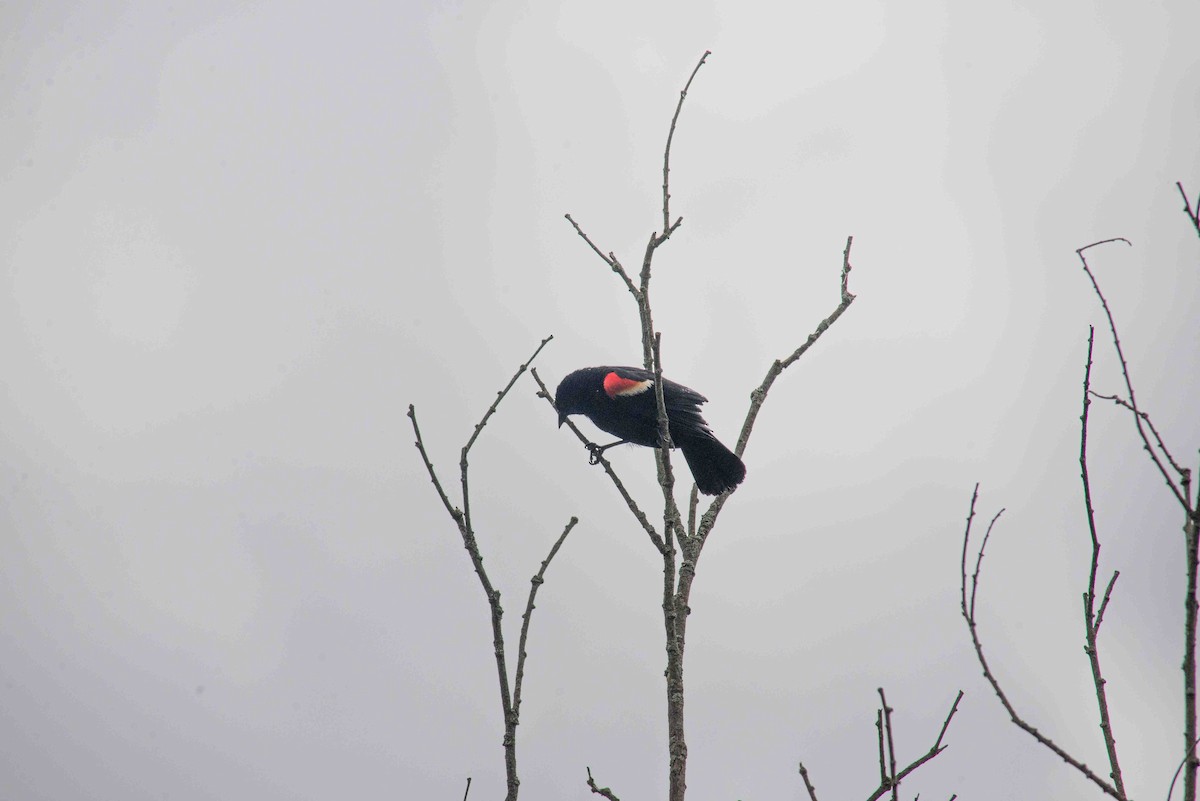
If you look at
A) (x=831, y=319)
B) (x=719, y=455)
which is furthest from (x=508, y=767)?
(x=719, y=455)

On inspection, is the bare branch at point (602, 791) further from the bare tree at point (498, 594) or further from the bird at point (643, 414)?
the bird at point (643, 414)

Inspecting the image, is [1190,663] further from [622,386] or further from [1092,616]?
[622,386]

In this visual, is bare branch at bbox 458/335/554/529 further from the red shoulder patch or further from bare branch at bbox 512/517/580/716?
the red shoulder patch

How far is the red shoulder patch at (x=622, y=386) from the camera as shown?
7543mm

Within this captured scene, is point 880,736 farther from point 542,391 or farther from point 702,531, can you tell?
point 542,391

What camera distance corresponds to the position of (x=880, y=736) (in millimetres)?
2623

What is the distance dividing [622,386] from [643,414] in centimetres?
35

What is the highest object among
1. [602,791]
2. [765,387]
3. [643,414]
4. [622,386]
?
[622,386]

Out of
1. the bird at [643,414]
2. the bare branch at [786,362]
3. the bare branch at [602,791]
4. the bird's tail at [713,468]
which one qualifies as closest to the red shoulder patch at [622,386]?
the bird at [643,414]

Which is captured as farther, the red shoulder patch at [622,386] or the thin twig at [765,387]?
the red shoulder patch at [622,386]

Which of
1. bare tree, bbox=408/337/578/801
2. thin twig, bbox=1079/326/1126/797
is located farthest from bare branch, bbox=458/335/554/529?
thin twig, bbox=1079/326/1126/797

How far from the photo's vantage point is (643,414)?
7395 mm

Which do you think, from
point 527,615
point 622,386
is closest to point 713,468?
point 622,386

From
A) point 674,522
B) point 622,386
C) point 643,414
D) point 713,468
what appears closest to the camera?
point 674,522
